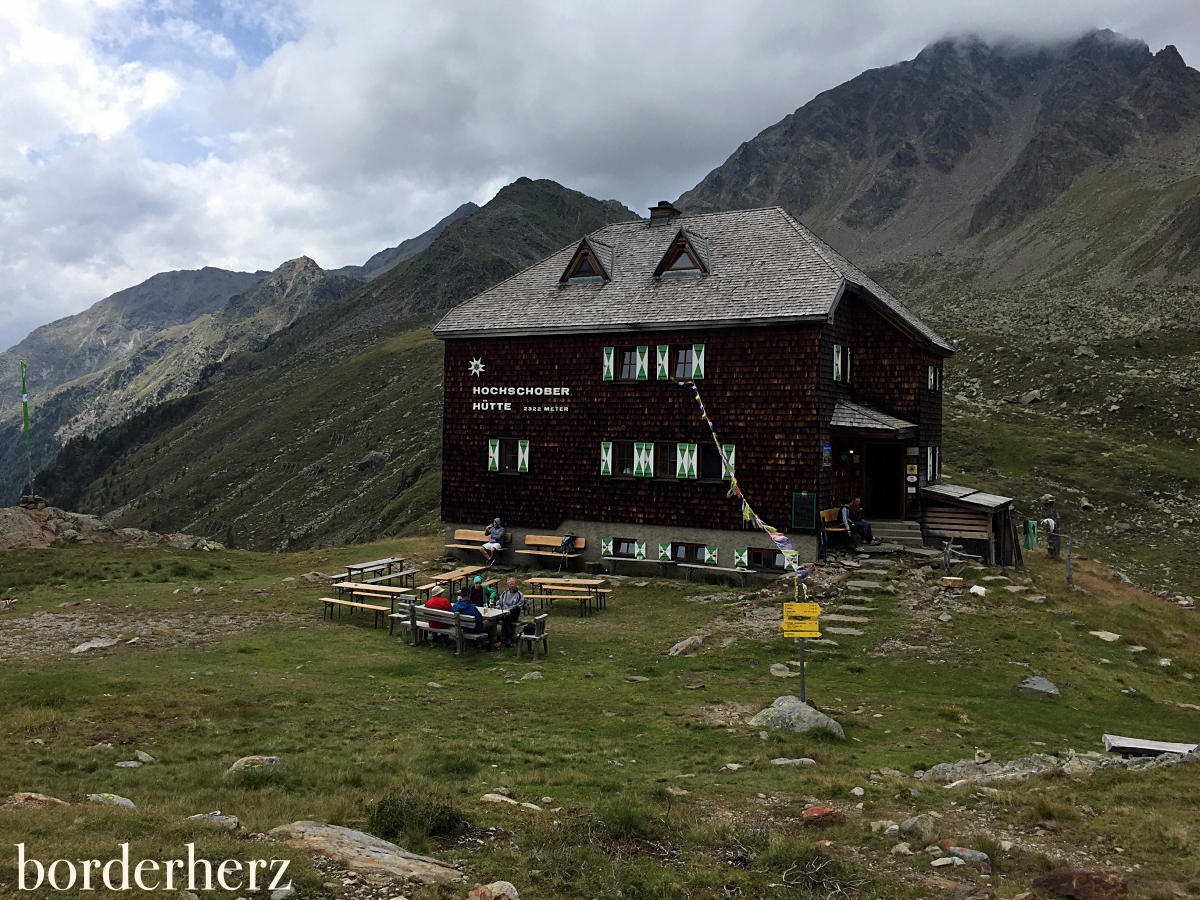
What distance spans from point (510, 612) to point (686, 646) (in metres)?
4.08

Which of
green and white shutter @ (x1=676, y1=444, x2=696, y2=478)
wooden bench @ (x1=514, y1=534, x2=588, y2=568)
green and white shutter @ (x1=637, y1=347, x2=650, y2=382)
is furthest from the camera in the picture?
wooden bench @ (x1=514, y1=534, x2=588, y2=568)

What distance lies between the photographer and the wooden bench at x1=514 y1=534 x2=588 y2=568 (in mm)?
29250

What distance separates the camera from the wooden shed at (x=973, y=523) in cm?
2725

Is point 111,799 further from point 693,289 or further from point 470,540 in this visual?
point 693,289

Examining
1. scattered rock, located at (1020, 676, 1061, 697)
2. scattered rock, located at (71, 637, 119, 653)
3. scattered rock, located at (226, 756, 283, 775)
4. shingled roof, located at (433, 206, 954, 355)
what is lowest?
scattered rock, located at (1020, 676, 1061, 697)

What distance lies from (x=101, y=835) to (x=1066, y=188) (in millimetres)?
215360

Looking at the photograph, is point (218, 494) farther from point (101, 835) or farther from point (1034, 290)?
point (1034, 290)

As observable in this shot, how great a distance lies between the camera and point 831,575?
2469 centimetres

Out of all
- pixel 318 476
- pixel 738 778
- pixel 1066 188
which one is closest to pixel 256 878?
pixel 738 778

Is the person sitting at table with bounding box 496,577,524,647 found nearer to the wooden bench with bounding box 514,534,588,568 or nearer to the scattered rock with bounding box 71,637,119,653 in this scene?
the scattered rock with bounding box 71,637,119,653

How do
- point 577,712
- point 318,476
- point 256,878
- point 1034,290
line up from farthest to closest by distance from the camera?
point 1034,290 → point 318,476 → point 577,712 → point 256,878

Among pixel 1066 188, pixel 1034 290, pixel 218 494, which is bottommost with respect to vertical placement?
pixel 218 494

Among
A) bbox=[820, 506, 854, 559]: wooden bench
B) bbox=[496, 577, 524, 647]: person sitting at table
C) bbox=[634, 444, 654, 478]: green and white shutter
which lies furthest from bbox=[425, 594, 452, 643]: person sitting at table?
bbox=[820, 506, 854, 559]: wooden bench

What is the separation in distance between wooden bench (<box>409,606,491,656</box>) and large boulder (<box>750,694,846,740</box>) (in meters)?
7.21
